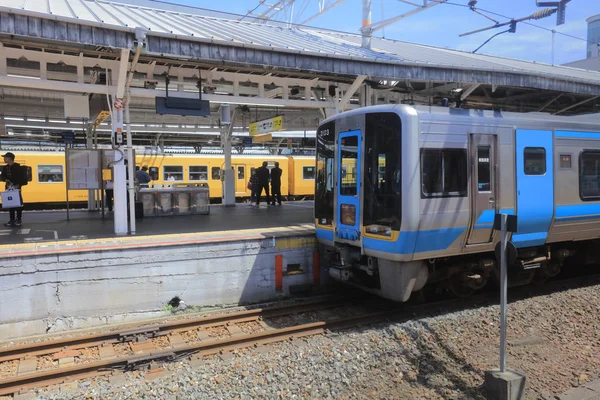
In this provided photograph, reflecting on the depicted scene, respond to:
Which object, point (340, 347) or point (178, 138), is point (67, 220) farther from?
point (178, 138)

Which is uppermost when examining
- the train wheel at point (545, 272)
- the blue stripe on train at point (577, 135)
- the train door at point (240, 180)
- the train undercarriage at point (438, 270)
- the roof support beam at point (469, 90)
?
the roof support beam at point (469, 90)

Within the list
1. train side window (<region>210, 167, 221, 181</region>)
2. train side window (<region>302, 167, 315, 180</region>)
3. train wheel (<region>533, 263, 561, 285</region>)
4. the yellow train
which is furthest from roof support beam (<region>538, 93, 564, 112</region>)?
train side window (<region>210, 167, 221, 181</region>)

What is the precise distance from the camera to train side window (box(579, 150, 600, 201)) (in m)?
7.65

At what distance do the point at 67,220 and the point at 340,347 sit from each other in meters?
8.41

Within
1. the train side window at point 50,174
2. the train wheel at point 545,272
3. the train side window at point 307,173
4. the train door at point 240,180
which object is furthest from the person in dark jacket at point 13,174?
the train side window at point 307,173

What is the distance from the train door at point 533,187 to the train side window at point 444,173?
44.8 inches

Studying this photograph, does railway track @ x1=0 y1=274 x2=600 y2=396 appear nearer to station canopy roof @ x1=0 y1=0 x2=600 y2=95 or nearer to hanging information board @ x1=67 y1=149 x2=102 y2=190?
station canopy roof @ x1=0 y1=0 x2=600 y2=95

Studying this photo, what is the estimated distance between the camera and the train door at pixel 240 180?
70.8 ft

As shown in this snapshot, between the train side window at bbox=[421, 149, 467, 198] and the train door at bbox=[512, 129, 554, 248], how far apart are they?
1.14 m

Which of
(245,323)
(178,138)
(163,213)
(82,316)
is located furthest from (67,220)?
(178,138)

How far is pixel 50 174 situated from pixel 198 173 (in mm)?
6072

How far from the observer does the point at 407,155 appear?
6027mm

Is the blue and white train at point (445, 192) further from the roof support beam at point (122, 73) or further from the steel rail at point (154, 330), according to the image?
the roof support beam at point (122, 73)

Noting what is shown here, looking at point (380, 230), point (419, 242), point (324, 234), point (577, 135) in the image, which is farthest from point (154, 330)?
point (577, 135)
